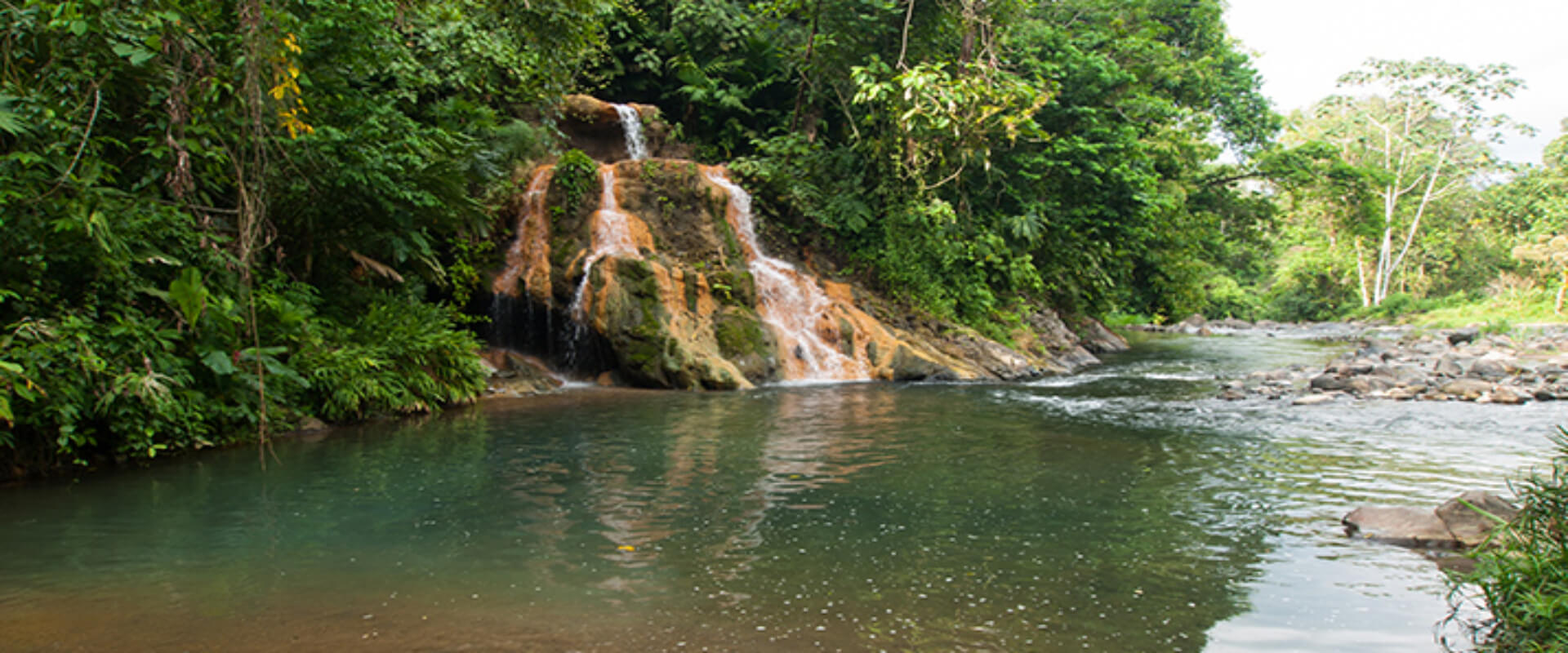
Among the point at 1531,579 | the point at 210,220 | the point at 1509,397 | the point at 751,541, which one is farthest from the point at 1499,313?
the point at 210,220

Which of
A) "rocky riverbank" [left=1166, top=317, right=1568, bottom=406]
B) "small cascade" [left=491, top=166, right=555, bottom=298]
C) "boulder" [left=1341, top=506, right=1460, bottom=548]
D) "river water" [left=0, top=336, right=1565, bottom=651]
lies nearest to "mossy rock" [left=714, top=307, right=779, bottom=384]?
"small cascade" [left=491, top=166, right=555, bottom=298]

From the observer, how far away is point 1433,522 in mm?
5051

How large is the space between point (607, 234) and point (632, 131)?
475 centimetres

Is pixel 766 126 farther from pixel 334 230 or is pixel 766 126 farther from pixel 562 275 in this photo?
pixel 334 230

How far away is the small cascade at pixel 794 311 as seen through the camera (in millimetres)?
14820

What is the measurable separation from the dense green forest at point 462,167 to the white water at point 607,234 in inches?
62.1

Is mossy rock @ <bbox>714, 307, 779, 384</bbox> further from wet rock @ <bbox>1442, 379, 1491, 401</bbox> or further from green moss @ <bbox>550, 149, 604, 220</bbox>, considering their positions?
wet rock @ <bbox>1442, 379, 1491, 401</bbox>

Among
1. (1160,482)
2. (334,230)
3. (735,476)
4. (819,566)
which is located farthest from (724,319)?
(819,566)

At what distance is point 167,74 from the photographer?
6.79m

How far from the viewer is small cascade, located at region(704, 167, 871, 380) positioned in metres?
14.8

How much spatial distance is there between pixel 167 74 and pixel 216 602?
4.77 meters

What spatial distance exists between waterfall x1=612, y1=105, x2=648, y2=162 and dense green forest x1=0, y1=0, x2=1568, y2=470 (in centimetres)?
98

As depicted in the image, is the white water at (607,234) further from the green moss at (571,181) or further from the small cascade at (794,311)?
the small cascade at (794,311)

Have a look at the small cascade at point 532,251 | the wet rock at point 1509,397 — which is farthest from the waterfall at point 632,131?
the wet rock at point 1509,397
